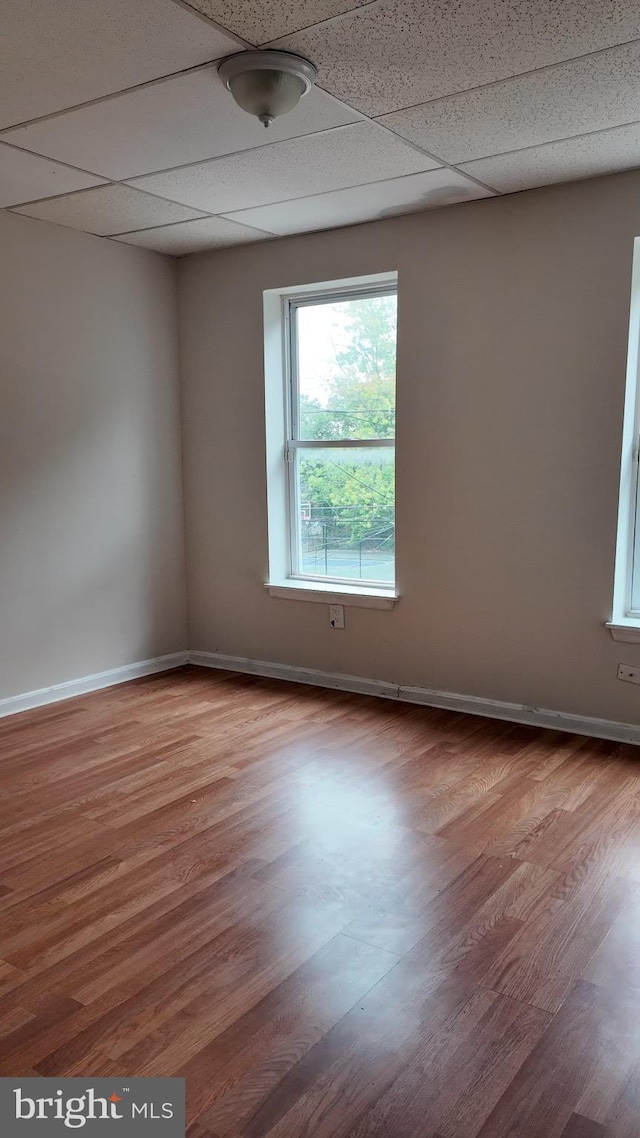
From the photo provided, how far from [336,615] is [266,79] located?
273cm

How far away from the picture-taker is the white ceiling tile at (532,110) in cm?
249

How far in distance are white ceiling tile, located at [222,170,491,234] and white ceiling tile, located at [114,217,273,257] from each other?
5.5 inches

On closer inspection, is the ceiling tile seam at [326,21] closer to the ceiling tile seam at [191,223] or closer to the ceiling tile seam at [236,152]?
the ceiling tile seam at [236,152]

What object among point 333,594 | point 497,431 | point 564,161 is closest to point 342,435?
point 333,594

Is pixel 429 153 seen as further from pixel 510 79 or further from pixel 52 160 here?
pixel 52 160

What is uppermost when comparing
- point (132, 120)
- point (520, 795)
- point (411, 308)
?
point (132, 120)

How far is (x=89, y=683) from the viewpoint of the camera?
4570mm

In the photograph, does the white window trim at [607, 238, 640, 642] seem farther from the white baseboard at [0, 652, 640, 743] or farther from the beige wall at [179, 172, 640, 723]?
the white baseboard at [0, 652, 640, 743]

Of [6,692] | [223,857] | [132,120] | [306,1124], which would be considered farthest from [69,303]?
[306,1124]

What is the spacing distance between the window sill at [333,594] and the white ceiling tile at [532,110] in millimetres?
2156

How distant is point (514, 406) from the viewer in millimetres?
3801

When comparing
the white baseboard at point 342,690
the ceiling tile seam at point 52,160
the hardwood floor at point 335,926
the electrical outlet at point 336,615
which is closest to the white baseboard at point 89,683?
the white baseboard at point 342,690

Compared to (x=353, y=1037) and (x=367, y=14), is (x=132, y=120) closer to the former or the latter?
(x=367, y=14)

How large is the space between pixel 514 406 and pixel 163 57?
2.13 metres
